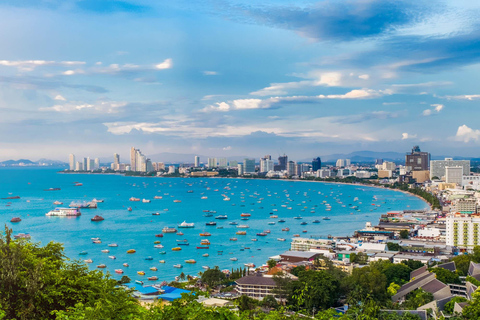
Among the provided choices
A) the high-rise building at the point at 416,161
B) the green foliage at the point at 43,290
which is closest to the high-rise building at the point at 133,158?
the high-rise building at the point at 416,161

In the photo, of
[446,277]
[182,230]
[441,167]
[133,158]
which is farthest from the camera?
[133,158]

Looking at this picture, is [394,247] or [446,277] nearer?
[446,277]

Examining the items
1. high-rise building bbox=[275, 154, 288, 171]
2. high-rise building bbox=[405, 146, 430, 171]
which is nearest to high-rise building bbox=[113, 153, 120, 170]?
high-rise building bbox=[275, 154, 288, 171]

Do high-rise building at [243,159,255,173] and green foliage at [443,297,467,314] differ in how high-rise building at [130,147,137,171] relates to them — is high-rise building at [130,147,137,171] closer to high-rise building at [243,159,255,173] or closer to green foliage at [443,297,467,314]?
high-rise building at [243,159,255,173]

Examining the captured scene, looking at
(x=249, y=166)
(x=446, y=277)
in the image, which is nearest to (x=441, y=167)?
(x=249, y=166)

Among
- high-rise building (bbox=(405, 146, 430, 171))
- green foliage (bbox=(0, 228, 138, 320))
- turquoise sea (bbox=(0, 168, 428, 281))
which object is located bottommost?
turquoise sea (bbox=(0, 168, 428, 281))

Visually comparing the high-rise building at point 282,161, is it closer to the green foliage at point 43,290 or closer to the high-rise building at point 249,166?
the high-rise building at point 249,166

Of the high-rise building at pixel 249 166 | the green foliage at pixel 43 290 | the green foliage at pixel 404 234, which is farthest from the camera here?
the high-rise building at pixel 249 166

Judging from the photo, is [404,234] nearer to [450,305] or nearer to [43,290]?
[450,305]

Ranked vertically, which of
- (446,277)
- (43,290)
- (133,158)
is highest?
(133,158)

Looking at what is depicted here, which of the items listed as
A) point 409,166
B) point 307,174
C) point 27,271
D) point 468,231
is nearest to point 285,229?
point 468,231
